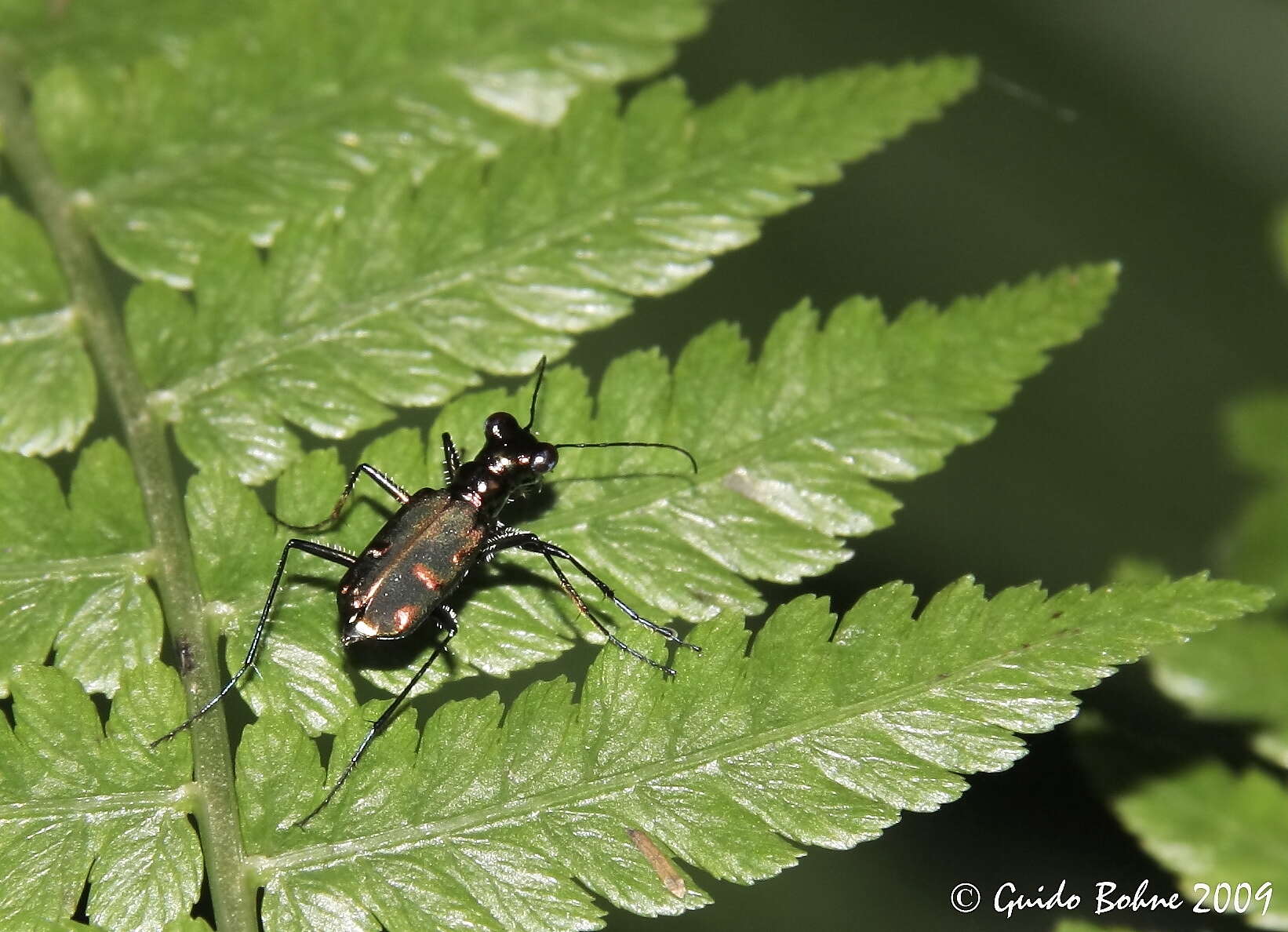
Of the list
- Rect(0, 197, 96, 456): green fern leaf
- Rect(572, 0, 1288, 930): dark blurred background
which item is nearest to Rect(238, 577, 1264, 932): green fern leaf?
Rect(0, 197, 96, 456): green fern leaf

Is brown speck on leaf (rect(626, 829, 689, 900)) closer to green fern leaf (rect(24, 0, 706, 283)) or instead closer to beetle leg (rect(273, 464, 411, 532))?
beetle leg (rect(273, 464, 411, 532))

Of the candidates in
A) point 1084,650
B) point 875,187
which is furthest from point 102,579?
point 875,187

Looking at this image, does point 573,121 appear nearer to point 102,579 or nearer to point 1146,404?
point 102,579

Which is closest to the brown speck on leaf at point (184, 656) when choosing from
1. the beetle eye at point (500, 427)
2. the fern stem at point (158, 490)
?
the fern stem at point (158, 490)

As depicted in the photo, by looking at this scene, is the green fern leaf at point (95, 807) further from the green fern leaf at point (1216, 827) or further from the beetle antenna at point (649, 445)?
the green fern leaf at point (1216, 827)

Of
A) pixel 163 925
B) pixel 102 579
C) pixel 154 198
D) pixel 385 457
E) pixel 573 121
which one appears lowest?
pixel 163 925

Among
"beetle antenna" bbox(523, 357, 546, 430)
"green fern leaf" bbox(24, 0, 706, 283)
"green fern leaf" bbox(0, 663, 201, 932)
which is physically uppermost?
"green fern leaf" bbox(24, 0, 706, 283)
